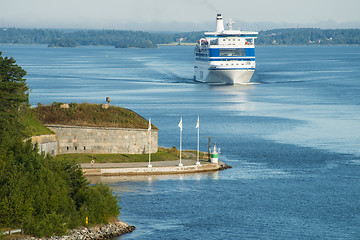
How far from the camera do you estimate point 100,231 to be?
37.9 metres

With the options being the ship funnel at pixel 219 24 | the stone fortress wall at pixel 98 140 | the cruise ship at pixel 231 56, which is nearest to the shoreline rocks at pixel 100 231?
the stone fortress wall at pixel 98 140

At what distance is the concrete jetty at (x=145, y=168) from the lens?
176ft

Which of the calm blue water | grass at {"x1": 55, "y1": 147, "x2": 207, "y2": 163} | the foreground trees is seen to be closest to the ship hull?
the calm blue water

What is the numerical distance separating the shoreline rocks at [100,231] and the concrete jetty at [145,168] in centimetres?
1378

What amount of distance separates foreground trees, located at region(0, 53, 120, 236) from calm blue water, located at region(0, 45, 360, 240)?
275 centimetres

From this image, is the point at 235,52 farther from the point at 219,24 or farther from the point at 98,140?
the point at 98,140

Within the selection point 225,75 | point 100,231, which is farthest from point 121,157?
point 225,75

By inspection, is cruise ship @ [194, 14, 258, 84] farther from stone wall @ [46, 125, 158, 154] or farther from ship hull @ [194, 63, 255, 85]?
stone wall @ [46, 125, 158, 154]

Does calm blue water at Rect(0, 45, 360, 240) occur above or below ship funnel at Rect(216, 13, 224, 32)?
below

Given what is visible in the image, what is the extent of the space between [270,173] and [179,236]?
20336mm

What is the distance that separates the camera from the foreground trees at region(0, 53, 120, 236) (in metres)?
35.6

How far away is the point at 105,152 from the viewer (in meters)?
58.1

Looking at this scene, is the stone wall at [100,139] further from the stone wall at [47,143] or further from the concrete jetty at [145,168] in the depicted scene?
the concrete jetty at [145,168]

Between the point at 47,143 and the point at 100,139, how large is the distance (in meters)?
4.67
